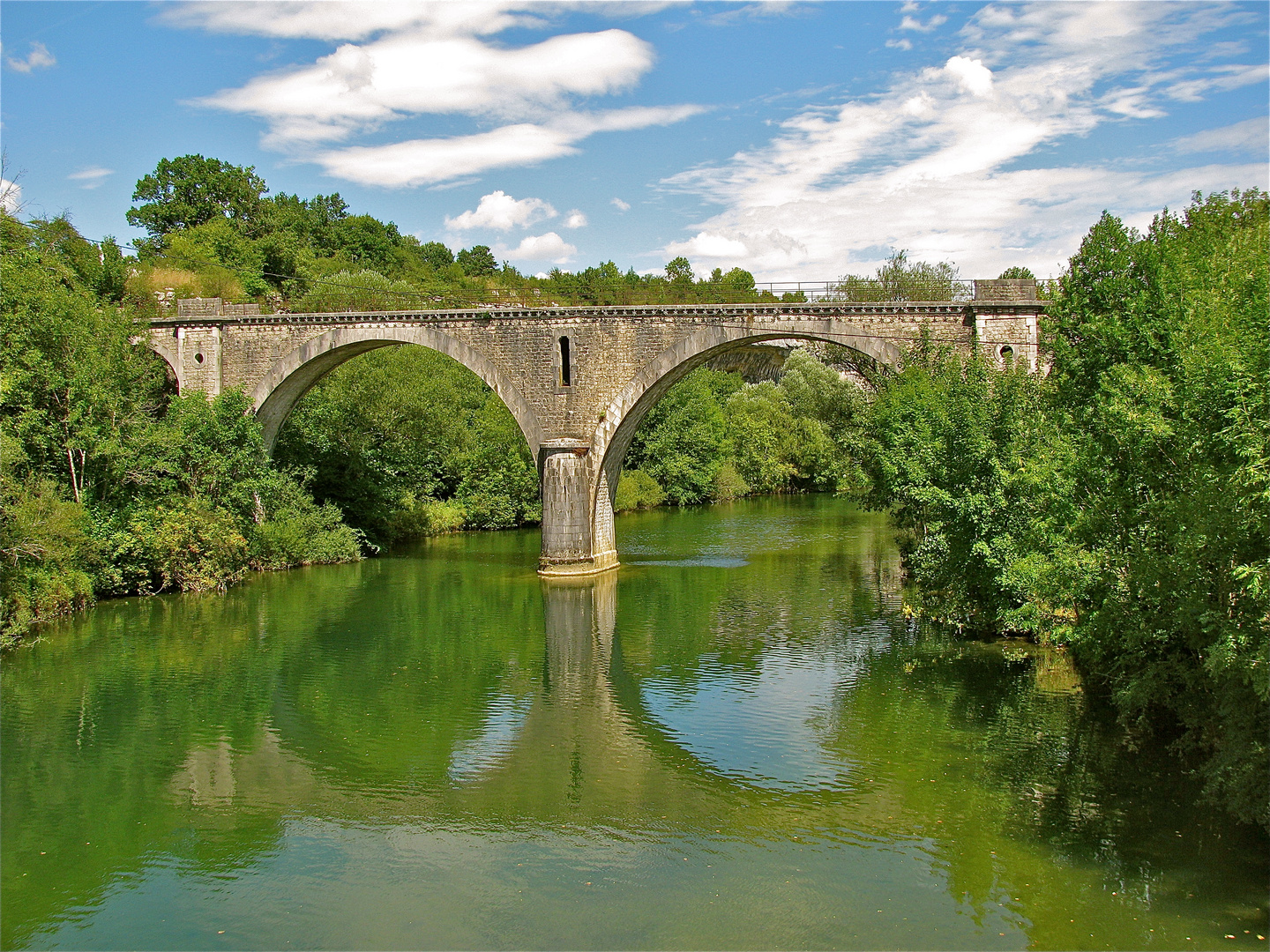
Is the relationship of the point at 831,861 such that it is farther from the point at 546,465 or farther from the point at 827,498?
the point at 827,498

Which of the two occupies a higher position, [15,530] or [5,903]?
[15,530]

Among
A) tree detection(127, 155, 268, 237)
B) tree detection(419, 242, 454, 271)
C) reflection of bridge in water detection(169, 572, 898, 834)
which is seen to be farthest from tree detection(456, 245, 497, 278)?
reflection of bridge in water detection(169, 572, 898, 834)

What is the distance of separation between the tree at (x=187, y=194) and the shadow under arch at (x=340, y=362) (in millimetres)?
28799

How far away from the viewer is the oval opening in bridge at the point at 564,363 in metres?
26.9

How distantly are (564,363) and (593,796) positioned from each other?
16.3m

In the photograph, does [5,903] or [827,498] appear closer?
[5,903]

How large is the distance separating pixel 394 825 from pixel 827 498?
127ft

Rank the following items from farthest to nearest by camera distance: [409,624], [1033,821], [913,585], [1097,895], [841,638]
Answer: [913,585]
[409,624]
[841,638]
[1033,821]
[1097,895]

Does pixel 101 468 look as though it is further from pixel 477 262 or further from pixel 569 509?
pixel 477 262

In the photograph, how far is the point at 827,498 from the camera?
159 ft

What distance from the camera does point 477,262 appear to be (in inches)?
3056

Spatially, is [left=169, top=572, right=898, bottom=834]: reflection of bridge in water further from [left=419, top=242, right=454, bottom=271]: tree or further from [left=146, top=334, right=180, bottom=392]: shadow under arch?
[left=419, top=242, right=454, bottom=271]: tree

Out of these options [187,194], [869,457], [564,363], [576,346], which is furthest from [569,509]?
[187,194]

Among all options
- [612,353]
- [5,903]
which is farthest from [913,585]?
[5,903]
